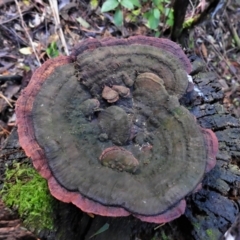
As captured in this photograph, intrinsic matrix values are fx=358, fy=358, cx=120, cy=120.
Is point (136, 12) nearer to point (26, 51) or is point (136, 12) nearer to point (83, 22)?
point (83, 22)

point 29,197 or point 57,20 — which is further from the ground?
point 29,197

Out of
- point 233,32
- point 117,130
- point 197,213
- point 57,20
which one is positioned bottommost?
point 57,20

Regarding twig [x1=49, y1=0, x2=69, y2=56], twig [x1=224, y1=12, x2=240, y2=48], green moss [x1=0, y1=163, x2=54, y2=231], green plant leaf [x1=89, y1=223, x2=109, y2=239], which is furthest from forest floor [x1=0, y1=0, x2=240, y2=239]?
green plant leaf [x1=89, y1=223, x2=109, y2=239]

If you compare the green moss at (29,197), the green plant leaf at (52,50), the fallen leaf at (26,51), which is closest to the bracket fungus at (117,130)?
the green moss at (29,197)

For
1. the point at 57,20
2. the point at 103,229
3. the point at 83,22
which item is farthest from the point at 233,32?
the point at 103,229

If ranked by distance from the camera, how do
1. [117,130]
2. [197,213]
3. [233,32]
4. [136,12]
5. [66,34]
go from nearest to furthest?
[117,130] → [197,213] → [66,34] → [136,12] → [233,32]
